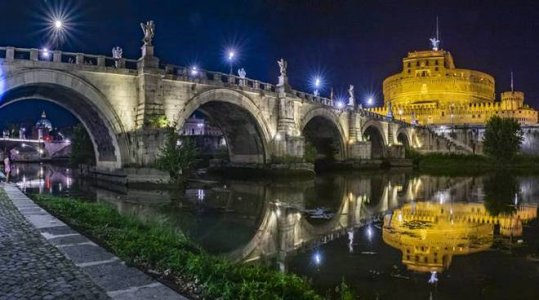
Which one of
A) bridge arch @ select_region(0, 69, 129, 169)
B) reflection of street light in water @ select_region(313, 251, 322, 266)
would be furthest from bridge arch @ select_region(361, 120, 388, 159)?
reflection of street light in water @ select_region(313, 251, 322, 266)

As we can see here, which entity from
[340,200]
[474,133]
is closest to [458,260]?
[340,200]

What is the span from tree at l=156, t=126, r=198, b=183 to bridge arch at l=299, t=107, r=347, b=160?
2653 centimetres

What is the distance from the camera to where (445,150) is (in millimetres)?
83562

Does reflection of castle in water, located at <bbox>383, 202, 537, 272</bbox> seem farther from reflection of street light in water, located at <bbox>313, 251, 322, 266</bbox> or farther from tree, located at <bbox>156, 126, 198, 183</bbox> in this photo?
tree, located at <bbox>156, 126, 198, 183</bbox>

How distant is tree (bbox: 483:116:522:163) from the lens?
59188 millimetres

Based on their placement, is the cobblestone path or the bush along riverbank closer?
the cobblestone path

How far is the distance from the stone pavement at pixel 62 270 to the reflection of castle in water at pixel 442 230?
6023 mm

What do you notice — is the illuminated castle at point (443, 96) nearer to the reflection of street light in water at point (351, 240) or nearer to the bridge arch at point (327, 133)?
the bridge arch at point (327, 133)

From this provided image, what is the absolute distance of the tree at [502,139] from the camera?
194 feet

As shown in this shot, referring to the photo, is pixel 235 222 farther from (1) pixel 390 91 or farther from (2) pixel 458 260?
(1) pixel 390 91

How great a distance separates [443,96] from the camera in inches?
4562

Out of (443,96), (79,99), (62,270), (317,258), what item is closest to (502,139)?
(79,99)

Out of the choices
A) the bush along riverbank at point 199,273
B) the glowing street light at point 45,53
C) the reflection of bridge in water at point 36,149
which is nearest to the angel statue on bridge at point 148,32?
the glowing street light at point 45,53

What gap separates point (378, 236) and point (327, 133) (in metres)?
44.8
